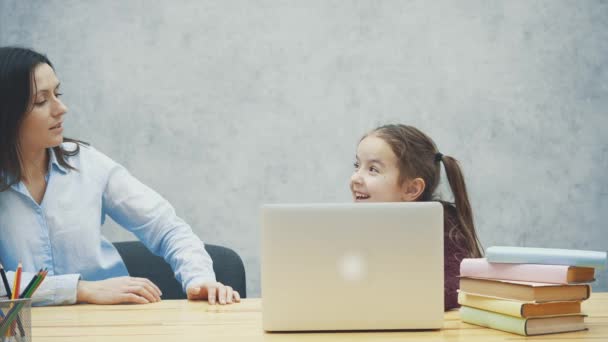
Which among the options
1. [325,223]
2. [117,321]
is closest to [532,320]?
[325,223]

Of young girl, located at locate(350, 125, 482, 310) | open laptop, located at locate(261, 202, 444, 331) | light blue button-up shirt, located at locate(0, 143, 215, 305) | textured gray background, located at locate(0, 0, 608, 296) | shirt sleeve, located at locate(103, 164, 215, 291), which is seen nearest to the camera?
open laptop, located at locate(261, 202, 444, 331)

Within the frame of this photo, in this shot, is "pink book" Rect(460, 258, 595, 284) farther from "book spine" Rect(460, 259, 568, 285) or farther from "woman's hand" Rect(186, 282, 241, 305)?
"woman's hand" Rect(186, 282, 241, 305)

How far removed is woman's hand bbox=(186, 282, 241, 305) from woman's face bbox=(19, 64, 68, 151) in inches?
27.0

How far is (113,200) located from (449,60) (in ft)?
5.67

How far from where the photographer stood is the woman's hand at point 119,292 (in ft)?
4.81

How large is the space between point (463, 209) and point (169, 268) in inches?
34.3

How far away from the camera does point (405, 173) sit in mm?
1808

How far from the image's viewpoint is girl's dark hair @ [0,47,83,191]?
1859mm

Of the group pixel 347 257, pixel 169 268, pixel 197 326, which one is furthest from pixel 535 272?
pixel 169 268

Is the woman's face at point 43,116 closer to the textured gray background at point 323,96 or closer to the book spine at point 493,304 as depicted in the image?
the textured gray background at point 323,96

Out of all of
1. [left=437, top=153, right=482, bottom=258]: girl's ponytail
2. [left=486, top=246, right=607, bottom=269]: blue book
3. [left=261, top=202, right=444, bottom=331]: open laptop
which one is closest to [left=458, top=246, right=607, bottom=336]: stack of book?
[left=486, top=246, right=607, bottom=269]: blue book

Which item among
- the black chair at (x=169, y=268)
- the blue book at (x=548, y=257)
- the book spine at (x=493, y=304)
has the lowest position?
the black chair at (x=169, y=268)

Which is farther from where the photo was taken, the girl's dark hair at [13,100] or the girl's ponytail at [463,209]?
the girl's dark hair at [13,100]

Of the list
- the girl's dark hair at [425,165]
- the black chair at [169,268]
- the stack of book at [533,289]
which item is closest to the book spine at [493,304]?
the stack of book at [533,289]
